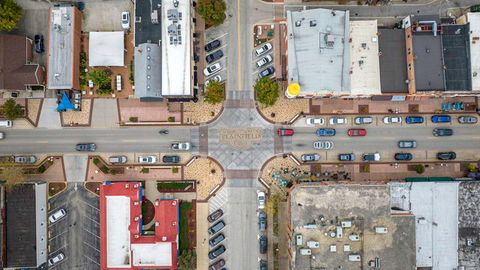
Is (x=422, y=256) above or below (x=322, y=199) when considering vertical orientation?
below

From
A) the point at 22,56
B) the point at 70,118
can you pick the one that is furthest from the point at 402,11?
the point at 22,56

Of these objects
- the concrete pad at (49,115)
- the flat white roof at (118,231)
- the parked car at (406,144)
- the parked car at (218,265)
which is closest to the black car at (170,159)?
the flat white roof at (118,231)

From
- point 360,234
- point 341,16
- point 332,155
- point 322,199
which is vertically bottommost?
point 360,234

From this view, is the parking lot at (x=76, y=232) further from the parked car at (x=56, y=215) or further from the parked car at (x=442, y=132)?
the parked car at (x=442, y=132)

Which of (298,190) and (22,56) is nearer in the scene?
(298,190)

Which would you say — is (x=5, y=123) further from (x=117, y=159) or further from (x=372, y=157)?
(x=372, y=157)

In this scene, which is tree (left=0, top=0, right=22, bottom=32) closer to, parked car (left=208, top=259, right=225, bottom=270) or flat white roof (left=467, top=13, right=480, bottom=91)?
parked car (left=208, top=259, right=225, bottom=270)

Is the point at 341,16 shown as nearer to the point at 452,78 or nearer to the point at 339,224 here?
the point at 452,78
